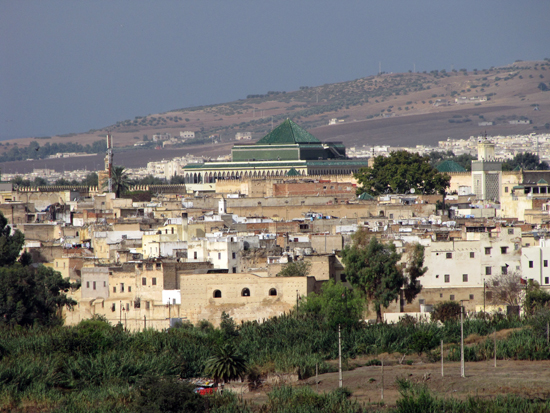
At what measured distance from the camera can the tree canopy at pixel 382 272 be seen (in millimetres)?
42125

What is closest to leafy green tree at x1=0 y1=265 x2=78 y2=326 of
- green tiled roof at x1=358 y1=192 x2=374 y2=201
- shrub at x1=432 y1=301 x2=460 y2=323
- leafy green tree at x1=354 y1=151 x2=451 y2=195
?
shrub at x1=432 y1=301 x2=460 y2=323

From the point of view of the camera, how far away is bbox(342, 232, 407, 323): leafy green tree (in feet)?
138

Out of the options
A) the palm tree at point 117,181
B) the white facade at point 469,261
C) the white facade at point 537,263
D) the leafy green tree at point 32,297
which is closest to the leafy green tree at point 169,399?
the leafy green tree at point 32,297

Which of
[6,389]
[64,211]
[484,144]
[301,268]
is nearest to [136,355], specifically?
[6,389]

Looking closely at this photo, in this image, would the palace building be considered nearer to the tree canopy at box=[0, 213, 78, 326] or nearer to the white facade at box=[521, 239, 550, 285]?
the tree canopy at box=[0, 213, 78, 326]

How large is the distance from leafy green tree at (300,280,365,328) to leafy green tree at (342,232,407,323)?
468mm

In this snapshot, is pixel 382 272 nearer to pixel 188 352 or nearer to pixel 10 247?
pixel 188 352

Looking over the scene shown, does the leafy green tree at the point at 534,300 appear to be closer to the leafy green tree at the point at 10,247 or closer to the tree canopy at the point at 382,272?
the tree canopy at the point at 382,272

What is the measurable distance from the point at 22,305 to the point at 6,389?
12752mm

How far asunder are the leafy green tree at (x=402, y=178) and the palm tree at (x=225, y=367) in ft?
150

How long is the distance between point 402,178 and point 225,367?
4959 cm

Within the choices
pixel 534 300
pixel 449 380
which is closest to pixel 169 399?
pixel 449 380

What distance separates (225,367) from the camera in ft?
111

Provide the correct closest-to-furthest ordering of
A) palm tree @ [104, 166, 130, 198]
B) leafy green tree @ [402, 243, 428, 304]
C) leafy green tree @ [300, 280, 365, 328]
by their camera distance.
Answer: leafy green tree @ [300, 280, 365, 328] → leafy green tree @ [402, 243, 428, 304] → palm tree @ [104, 166, 130, 198]
